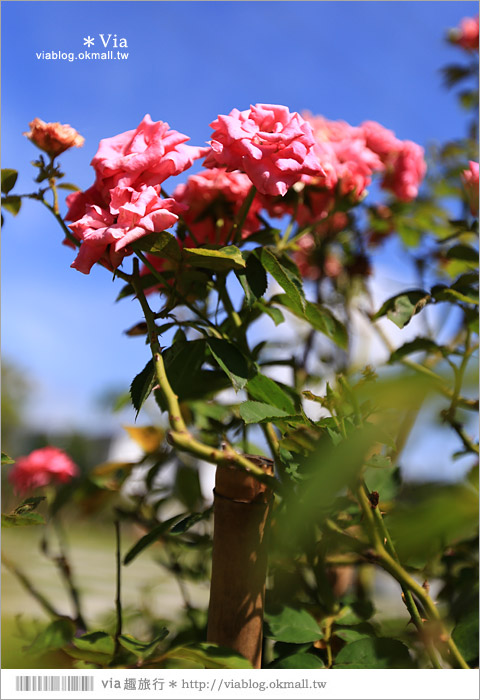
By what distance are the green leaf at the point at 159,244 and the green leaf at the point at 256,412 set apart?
0.12 meters


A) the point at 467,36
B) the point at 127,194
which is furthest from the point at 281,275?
the point at 467,36

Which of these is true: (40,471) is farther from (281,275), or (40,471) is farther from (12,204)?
(281,275)

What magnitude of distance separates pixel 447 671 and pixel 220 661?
164 mm

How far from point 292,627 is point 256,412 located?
0.70ft

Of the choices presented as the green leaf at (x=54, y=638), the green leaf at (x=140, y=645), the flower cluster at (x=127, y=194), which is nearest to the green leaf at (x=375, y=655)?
the green leaf at (x=140, y=645)

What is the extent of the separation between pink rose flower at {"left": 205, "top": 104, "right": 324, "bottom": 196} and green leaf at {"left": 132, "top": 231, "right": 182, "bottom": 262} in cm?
8

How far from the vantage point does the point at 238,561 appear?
1.47 ft

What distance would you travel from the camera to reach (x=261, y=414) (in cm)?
41

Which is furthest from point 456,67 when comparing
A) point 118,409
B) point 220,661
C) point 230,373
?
point 220,661

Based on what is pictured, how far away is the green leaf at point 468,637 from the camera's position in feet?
1.50

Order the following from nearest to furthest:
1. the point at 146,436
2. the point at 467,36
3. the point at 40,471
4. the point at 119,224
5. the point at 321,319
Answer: the point at 119,224 → the point at 321,319 → the point at 146,436 → the point at 40,471 → the point at 467,36

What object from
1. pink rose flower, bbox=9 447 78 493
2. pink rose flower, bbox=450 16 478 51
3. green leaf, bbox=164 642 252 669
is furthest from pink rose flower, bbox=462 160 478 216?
pink rose flower, bbox=450 16 478 51

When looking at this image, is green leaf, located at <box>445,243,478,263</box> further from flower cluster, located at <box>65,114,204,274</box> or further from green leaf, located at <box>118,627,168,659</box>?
green leaf, located at <box>118,627,168,659</box>

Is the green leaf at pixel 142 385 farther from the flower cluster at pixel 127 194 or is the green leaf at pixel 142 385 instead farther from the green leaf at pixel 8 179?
the green leaf at pixel 8 179
